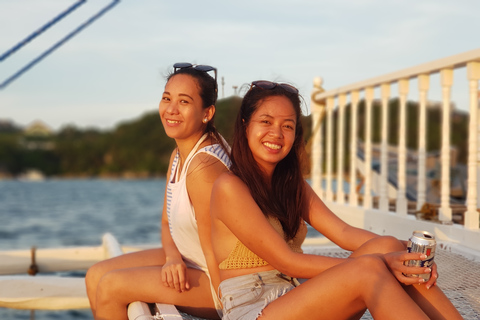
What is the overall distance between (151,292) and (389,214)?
2.11 m

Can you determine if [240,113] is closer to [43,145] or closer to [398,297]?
[398,297]

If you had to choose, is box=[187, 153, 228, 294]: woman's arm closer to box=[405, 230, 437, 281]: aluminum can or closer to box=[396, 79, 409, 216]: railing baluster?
box=[405, 230, 437, 281]: aluminum can

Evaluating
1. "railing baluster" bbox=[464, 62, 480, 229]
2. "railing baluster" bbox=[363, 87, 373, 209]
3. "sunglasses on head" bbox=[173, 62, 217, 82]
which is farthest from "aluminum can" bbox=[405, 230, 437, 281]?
"railing baluster" bbox=[363, 87, 373, 209]

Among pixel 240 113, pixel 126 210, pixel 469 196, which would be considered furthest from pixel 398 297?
pixel 126 210

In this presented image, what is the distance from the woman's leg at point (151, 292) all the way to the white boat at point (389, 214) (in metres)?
0.05

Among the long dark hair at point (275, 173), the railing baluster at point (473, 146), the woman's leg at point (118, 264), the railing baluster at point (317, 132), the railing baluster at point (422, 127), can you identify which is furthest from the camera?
the railing baluster at point (317, 132)

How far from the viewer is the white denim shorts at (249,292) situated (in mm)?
1814

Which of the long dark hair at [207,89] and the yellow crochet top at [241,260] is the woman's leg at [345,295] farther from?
the long dark hair at [207,89]

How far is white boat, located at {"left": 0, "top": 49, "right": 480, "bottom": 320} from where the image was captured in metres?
2.56

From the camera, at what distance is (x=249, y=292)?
185 cm

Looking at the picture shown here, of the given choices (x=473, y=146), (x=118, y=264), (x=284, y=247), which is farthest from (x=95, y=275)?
(x=473, y=146)

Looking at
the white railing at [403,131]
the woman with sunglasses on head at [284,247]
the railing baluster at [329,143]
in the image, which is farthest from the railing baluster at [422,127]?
the woman with sunglasses on head at [284,247]

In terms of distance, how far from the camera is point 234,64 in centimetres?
242

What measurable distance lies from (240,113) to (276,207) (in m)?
0.37
